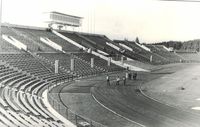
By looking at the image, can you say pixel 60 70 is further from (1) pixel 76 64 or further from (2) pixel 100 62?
(2) pixel 100 62

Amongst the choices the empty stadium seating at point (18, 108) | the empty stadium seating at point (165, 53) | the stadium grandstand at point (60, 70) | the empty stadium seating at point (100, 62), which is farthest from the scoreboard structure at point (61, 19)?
the empty stadium seating at point (18, 108)

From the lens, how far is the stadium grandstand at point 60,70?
20656mm

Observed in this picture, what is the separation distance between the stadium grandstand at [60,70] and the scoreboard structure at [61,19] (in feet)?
0.71

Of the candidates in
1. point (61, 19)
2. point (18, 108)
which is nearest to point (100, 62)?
point (61, 19)

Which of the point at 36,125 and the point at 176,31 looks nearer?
the point at 36,125

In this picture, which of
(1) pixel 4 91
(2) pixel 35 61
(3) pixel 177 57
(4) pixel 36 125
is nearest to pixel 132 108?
(1) pixel 4 91

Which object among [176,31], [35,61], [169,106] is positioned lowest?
[169,106]

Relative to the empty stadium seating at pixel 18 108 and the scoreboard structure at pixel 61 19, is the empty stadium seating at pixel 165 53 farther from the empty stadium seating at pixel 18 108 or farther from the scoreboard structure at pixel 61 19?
the empty stadium seating at pixel 18 108

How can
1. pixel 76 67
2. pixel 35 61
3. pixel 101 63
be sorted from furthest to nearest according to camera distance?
pixel 101 63
pixel 76 67
pixel 35 61

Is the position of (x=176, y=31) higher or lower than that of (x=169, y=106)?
higher

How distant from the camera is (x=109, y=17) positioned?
24250 mm

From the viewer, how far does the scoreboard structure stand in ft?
215

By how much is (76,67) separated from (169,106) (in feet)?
69.9

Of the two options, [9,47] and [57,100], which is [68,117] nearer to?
[57,100]
